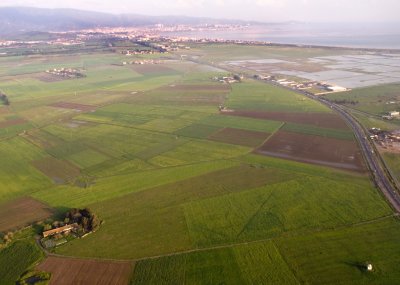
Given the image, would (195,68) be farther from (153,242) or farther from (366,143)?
(153,242)

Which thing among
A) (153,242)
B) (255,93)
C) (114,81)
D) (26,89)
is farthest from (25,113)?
(153,242)

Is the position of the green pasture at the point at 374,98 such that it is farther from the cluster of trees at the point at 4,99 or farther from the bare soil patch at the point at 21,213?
the cluster of trees at the point at 4,99

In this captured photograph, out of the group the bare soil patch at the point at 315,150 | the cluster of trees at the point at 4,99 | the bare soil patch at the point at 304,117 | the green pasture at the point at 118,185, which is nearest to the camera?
the green pasture at the point at 118,185

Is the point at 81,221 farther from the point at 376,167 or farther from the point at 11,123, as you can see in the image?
the point at 11,123

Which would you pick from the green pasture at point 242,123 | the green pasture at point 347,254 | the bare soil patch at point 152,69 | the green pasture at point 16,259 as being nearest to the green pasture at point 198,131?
the green pasture at point 242,123

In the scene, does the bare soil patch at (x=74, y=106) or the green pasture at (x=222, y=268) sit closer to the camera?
the green pasture at (x=222, y=268)
